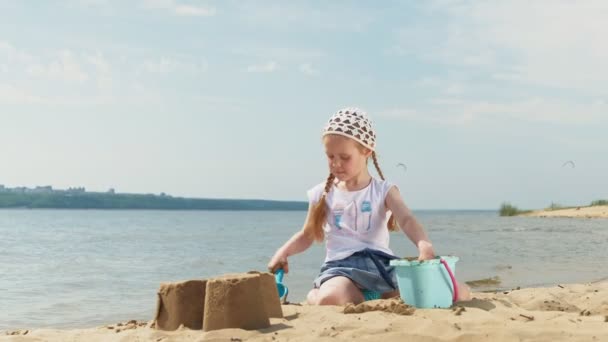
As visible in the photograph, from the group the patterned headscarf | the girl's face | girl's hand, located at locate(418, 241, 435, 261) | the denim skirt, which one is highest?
the patterned headscarf

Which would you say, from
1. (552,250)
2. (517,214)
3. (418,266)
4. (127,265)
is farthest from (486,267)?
(517,214)

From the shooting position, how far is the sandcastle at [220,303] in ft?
12.1

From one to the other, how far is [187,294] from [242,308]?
378 mm

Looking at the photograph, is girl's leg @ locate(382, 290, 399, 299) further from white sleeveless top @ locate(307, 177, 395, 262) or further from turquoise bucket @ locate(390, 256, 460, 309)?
turquoise bucket @ locate(390, 256, 460, 309)

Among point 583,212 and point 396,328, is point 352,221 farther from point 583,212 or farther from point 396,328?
point 583,212

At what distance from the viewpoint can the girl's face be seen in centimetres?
463

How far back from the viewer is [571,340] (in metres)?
3.35

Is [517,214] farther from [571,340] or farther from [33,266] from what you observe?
[571,340]

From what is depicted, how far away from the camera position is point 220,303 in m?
3.69

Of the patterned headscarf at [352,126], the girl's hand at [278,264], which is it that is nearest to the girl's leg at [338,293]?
the girl's hand at [278,264]

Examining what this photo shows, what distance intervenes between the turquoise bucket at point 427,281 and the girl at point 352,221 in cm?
43

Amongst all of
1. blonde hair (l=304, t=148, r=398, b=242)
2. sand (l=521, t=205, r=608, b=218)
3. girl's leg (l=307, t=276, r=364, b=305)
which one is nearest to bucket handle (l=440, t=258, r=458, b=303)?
girl's leg (l=307, t=276, r=364, b=305)

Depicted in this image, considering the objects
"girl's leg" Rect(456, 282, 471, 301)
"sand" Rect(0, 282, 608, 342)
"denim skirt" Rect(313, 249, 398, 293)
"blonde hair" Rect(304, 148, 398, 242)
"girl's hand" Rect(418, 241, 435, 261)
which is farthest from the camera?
"blonde hair" Rect(304, 148, 398, 242)

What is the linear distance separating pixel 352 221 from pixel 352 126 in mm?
674
